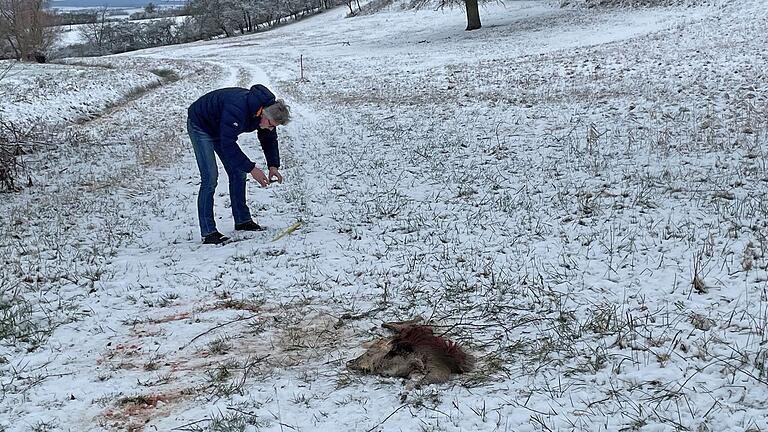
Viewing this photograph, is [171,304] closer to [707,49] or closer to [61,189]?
[61,189]

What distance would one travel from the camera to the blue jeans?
22.6ft

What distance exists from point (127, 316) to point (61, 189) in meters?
5.92

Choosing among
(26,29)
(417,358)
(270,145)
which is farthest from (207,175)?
(26,29)

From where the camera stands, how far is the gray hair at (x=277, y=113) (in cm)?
644

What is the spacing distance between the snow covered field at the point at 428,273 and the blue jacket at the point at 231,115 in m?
1.11

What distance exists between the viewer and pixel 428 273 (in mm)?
5898

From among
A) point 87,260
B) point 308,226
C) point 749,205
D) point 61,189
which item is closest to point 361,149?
point 308,226

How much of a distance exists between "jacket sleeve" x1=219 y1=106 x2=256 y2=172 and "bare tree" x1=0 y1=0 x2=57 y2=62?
1450 inches

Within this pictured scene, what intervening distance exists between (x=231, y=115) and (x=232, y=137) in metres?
0.25

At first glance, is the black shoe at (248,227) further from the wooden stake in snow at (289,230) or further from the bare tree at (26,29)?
the bare tree at (26,29)

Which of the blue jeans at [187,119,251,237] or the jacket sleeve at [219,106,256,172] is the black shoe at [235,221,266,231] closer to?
the blue jeans at [187,119,251,237]

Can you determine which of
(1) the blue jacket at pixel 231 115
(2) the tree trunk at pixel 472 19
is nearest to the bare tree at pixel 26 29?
(2) the tree trunk at pixel 472 19

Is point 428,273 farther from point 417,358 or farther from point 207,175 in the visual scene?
point 207,175

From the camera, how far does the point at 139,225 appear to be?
8.08m
